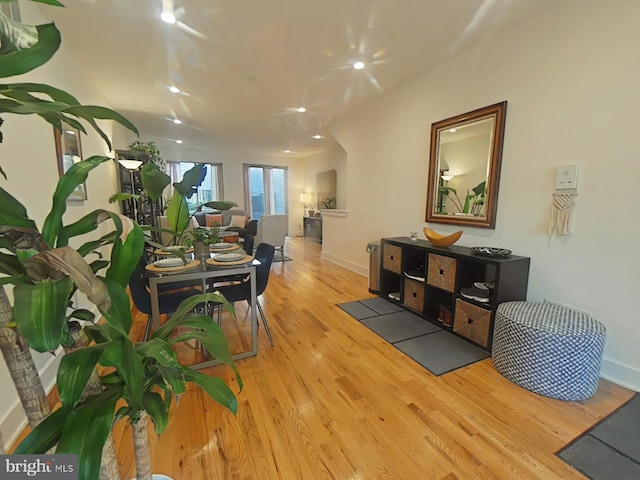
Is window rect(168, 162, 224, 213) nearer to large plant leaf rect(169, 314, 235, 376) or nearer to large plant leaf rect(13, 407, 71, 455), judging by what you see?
large plant leaf rect(169, 314, 235, 376)

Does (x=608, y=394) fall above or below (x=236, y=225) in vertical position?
below

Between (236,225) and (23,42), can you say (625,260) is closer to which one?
(23,42)

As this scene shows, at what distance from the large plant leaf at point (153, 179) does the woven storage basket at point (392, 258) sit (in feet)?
7.56

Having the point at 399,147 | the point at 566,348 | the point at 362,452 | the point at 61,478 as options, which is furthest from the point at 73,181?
the point at 399,147

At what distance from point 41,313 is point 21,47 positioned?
52cm

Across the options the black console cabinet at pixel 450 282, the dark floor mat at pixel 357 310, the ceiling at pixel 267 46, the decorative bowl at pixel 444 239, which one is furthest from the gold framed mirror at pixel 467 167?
the dark floor mat at pixel 357 310

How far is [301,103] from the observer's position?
13.2 feet

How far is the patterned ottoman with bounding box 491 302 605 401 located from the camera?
1.70 m

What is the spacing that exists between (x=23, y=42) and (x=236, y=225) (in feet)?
21.4

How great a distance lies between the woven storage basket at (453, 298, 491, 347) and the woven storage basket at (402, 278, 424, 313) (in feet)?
1.44

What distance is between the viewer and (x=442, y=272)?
2596 millimetres

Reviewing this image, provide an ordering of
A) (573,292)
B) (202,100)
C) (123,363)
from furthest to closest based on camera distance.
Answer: (202,100), (573,292), (123,363)

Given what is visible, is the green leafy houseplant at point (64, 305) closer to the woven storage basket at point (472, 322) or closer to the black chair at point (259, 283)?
the black chair at point (259, 283)

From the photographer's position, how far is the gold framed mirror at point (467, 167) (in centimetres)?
248
